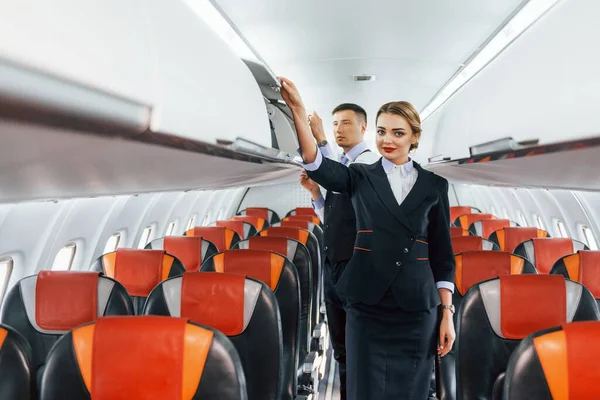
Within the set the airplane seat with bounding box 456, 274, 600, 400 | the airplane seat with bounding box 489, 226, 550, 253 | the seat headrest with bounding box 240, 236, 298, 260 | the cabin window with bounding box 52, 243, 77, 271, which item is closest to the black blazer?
the airplane seat with bounding box 456, 274, 600, 400

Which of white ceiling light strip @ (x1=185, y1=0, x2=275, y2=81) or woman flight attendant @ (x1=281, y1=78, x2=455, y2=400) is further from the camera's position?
white ceiling light strip @ (x1=185, y1=0, x2=275, y2=81)

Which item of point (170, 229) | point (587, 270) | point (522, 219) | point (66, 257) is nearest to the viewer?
point (587, 270)

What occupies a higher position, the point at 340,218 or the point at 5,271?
the point at 340,218

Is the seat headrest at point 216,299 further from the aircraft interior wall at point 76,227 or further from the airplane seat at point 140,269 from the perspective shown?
the aircraft interior wall at point 76,227

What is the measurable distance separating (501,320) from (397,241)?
2.06 ft

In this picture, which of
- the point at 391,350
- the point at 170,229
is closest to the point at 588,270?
the point at 391,350

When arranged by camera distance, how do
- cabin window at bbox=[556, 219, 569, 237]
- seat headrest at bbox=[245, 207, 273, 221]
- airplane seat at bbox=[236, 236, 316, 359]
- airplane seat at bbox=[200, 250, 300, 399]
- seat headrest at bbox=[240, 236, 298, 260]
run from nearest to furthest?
airplane seat at bbox=[200, 250, 300, 399] → airplane seat at bbox=[236, 236, 316, 359] → seat headrest at bbox=[240, 236, 298, 260] → cabin window at bbox=[556, 219, 569, 237] → seat headrest at bbox=[245, 207, 273, 221]

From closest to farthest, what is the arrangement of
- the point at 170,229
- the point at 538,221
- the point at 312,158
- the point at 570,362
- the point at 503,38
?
the point at 570,362, the point at 312,158, the point at 503,38, the point at 170,229, the point at 538,221

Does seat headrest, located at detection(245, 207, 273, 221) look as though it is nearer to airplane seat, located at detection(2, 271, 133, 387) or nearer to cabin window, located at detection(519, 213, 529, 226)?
cabin window, located at detection(519, 213, 529, 226)

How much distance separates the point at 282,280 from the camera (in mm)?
3512

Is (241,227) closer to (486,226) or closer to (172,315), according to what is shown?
(486,226)

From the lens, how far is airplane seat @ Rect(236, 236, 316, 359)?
425 cm

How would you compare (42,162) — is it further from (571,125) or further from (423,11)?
(423,11)

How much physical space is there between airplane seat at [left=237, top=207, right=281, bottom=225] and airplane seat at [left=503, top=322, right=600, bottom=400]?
1084cm
